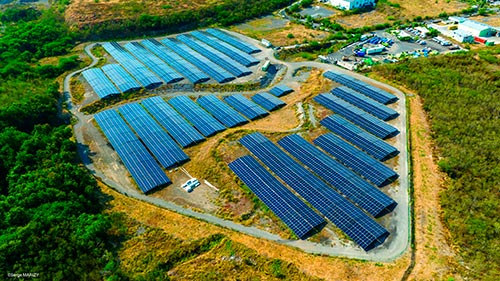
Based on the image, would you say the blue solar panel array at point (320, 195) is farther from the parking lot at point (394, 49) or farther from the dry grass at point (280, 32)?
the dry grass at point (280, 32)

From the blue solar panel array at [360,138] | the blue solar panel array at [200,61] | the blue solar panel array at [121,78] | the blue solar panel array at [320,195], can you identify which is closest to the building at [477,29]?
the blue solar panel array at [360,138]

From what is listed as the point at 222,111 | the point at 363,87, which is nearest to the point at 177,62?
the point at 222,111

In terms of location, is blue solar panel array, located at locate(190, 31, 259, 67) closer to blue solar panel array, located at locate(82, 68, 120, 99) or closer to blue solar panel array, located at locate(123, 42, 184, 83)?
blue solar panel array, located at locate(123, 42, 184, 83)

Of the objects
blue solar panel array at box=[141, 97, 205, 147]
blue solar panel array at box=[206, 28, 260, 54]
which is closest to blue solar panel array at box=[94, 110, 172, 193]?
blue solar panel array at box=[141, 97, 205, 147]

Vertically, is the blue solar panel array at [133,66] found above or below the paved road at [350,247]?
above

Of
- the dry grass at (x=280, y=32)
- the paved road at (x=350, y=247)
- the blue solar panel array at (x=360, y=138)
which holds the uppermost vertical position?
the dry grass at (x=280, y=32)

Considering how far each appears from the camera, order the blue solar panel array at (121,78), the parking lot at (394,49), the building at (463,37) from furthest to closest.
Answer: the building at (463,37) → the parking lot at (394,49) → the blue solar panel array at (121,78)

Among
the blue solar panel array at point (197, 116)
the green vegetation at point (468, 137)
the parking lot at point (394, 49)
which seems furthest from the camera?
the parking lot at point (394, 49)
